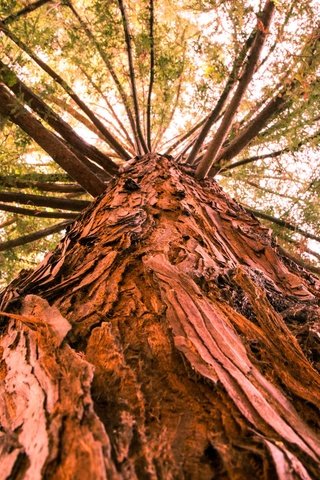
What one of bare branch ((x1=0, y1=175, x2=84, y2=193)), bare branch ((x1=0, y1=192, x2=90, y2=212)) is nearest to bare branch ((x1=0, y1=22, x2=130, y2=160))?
bare branch ((x1=0, y1=175, x2=84, y2=193))

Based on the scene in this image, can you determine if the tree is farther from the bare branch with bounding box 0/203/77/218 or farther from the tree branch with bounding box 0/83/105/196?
the bare branch with bounding box 0/203/77/218

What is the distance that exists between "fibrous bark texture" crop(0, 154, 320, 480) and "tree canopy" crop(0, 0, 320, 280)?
127 centimetres

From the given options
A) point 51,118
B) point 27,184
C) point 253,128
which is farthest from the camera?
point 27,184

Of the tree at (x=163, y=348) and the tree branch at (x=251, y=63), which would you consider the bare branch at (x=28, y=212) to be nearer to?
the tree at (x=163, y=348)

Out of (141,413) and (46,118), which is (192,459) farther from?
(46,118)

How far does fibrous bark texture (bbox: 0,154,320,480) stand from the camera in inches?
25.1

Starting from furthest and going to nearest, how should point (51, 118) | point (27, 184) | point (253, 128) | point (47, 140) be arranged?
point (27, 184) < point (253, 128) < point (51, 118) < point (47, 140)

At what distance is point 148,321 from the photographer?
3.47ft

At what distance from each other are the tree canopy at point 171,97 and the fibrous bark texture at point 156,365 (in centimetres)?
127

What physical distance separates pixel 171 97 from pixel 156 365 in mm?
3411

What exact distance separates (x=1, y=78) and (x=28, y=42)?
1.50 ft

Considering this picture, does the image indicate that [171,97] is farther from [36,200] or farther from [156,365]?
[156,365]

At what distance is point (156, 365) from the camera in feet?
2.95

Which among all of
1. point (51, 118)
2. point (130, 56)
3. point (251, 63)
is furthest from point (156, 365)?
point (130, 56)
